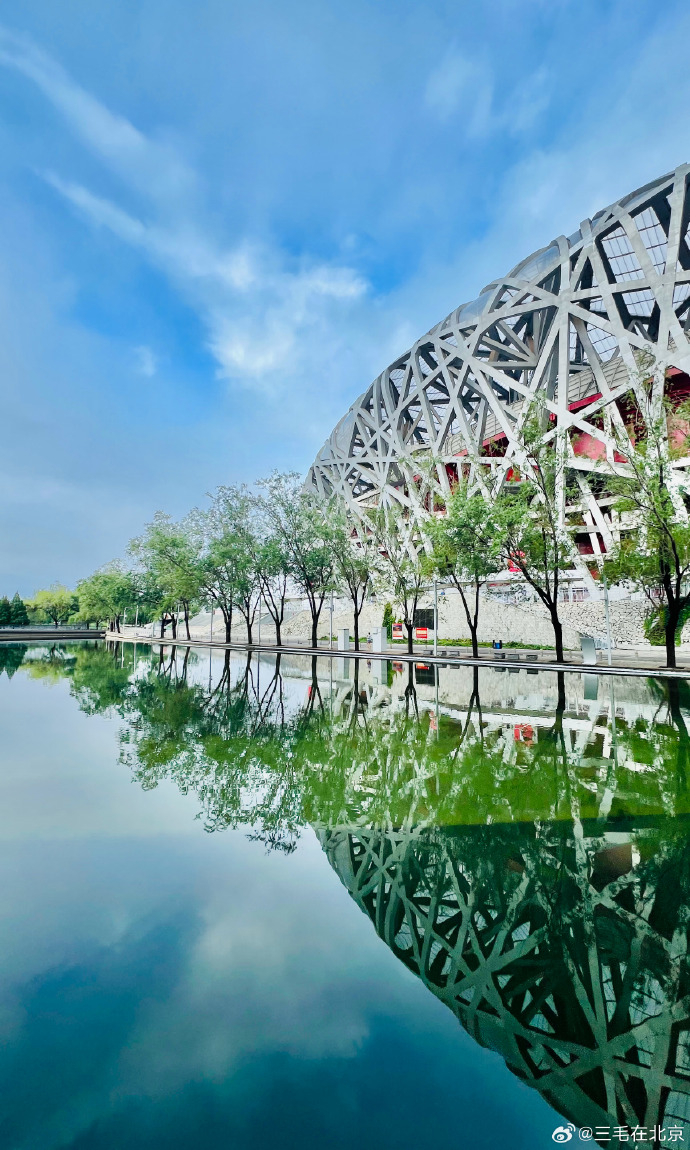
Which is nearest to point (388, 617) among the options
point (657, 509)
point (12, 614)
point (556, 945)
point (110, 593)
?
point (657, 509)

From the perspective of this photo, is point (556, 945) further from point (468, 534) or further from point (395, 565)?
point (395, 565)

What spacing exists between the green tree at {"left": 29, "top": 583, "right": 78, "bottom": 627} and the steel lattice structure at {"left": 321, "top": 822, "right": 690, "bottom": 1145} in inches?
4282

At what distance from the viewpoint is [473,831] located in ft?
18.4

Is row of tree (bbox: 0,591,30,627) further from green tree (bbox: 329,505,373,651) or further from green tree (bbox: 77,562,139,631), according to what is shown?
green tree (bbox: 329,505,373,651)

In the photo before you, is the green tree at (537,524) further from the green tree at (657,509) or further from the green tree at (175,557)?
the green tree at (175,557)

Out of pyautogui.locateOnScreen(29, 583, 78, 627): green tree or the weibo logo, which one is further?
pyautogui.locateOnScreen(29, 583, 78, 627): green tree

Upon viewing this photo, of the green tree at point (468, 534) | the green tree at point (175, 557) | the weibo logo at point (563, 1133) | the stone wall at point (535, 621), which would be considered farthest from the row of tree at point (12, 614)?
the weibo logo at point (563, 1133)

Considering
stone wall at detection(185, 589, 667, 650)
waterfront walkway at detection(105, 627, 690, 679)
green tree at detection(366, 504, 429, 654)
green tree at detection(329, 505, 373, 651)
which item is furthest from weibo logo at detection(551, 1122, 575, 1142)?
green tree at detection(329, 505, 373, 651)

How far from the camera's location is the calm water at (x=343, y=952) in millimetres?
2430

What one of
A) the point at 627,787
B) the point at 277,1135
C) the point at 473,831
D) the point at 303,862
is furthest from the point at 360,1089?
the point at 627,787

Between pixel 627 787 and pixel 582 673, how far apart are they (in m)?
18.8

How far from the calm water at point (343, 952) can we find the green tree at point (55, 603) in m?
106

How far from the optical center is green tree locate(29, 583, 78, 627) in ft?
335

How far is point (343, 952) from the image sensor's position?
12.1 feet
